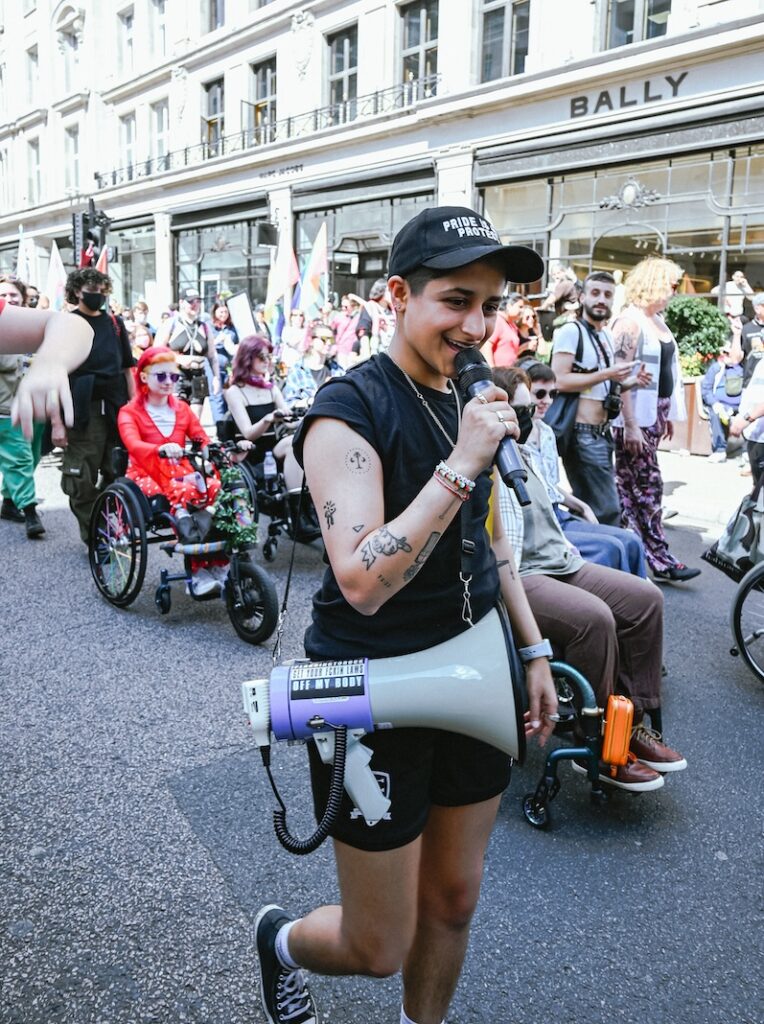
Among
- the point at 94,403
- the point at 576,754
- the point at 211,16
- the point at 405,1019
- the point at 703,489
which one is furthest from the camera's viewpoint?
the point at 211,16

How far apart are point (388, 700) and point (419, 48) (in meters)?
21.5

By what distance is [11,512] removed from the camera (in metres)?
7.96

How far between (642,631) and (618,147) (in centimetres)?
1464

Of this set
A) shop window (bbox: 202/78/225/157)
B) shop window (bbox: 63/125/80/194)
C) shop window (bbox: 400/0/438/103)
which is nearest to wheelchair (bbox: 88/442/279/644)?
shop window (bbox: 400/0/438/103)

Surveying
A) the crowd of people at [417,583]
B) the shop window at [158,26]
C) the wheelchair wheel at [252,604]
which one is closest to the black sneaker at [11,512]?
the wheelchair wheel at [252,604]

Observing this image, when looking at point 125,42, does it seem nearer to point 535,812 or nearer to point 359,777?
point 535,812

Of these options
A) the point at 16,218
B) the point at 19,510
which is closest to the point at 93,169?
the point at 16,218

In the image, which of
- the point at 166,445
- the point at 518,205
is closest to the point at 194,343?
the point at 166,445

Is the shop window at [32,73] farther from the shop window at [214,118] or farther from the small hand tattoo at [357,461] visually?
the small hand tattoo at [357,461]

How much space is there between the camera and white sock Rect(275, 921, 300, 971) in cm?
202

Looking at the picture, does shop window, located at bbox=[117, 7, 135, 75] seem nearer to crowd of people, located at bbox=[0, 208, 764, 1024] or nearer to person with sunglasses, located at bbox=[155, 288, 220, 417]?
person with sunglasses, located at bbox=[155, 288, 220, 417]

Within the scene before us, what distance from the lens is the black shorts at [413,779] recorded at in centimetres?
171

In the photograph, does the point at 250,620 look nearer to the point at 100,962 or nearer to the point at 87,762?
the point at 87,762

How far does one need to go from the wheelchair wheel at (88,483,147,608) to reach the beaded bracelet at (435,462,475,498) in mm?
4065
